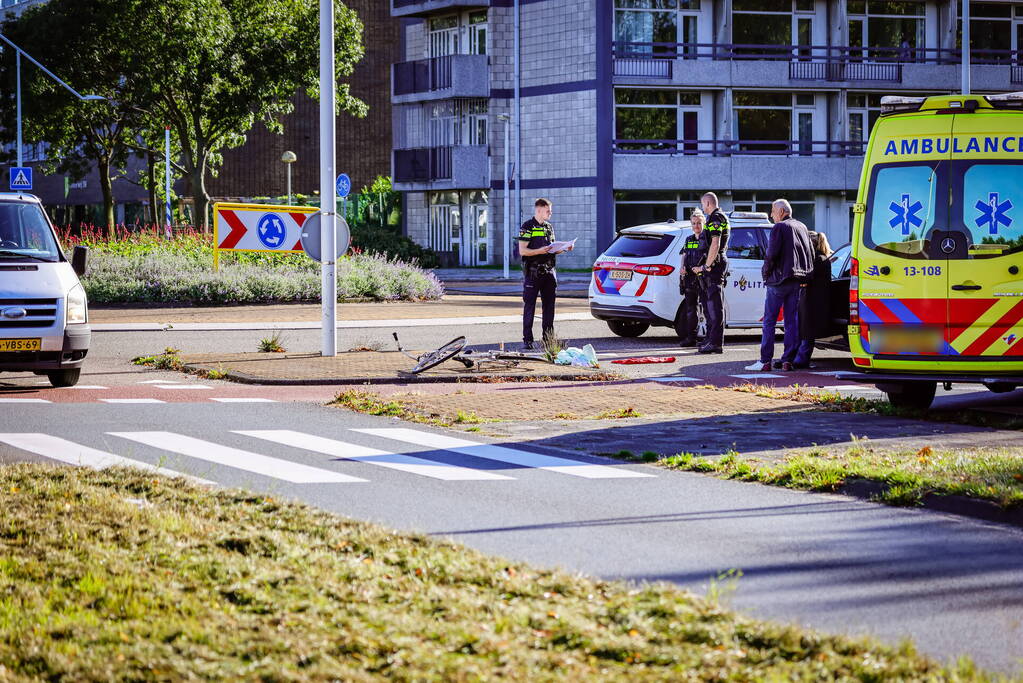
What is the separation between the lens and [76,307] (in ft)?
49.1

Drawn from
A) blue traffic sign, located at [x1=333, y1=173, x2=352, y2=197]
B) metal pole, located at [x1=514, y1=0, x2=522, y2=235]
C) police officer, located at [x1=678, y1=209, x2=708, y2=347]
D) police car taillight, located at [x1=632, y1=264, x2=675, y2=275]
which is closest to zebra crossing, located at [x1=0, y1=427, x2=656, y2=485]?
police officer, located at [x1=678, y1=209, x2=708, y2=347]

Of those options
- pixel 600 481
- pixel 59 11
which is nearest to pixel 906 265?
pixel 600 481

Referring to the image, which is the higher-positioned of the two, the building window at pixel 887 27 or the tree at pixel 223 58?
the building window at pixel 887 27

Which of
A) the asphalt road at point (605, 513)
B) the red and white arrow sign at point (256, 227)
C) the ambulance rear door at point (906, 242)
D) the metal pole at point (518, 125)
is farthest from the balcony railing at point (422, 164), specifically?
the ambulance rear door at point (906, 242)

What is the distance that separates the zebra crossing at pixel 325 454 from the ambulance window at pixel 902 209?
3756 millimetres

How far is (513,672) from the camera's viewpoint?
459cm

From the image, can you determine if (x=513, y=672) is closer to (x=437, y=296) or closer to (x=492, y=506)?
(x=492, y=506)

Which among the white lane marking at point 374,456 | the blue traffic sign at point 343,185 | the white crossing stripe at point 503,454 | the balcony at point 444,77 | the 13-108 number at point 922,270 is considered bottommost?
the white crossing stripe at point 503,454

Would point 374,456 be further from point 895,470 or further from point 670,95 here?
point 670,95

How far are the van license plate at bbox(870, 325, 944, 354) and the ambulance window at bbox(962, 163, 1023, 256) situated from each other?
826 mm

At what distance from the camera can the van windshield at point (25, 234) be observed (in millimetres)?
15266

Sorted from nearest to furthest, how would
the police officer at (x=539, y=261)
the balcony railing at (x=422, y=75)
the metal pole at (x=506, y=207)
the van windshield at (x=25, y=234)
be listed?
1. the van windshield at (x=25, y=234)
2. the police officer at (x=539, y=261)
3. the metal pole at (x=506, y=207)
4. the balcony railing at (x=422, y=75)

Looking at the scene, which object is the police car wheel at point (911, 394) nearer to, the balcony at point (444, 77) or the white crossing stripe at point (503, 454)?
the white crossing stripe at point (503, 454)

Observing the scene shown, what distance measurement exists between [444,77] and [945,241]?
45.2 metres
